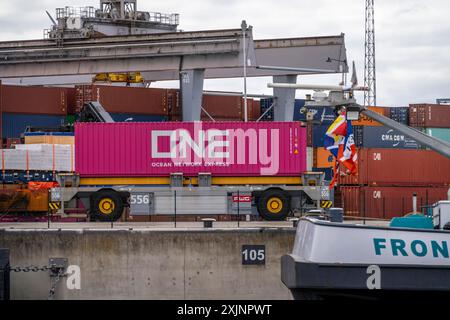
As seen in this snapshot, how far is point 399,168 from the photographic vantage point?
145 feet

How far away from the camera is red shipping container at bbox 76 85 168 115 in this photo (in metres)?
50.2

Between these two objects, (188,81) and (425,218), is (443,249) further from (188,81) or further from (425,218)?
(188,81)

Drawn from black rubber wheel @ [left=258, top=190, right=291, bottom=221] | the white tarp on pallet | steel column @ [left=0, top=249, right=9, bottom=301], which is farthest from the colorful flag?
the white tarp on pallet

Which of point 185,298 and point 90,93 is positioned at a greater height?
point 90,93

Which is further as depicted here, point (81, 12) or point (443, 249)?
point (81, 12)

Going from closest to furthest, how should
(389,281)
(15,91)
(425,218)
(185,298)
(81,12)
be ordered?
(389,281) → (425,218) → (185,298) → (15,91) → (81,12)

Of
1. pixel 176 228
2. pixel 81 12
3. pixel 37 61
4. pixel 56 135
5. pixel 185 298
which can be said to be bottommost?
pixel 185 298

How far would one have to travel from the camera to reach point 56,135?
44.6 meters

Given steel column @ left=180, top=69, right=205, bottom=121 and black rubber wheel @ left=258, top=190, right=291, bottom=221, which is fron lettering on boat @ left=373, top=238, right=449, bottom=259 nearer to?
black rubber wheel @ left=258, top=190, right=291, bottom=221

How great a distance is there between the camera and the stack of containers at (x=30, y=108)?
165 feet

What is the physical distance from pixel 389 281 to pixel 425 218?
2.75 metres

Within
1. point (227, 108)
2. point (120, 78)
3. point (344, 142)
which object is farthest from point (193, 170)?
point (120, 78)

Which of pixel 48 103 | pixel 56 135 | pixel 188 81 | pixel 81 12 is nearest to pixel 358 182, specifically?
pixel 188 81

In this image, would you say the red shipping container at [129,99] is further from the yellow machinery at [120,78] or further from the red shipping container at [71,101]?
the yellow machinery at [120,78]
